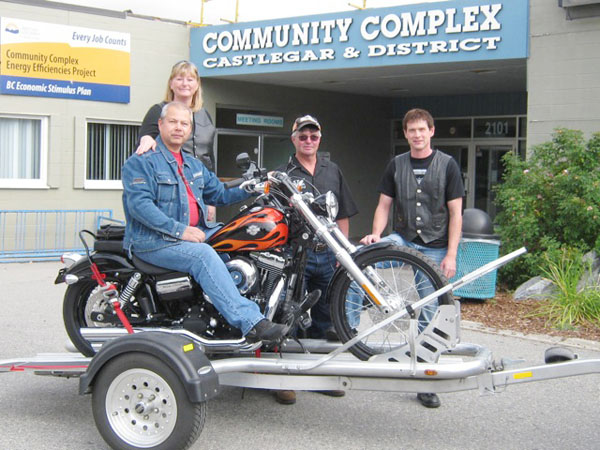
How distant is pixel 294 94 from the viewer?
55.3ft

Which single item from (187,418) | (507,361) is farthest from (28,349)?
(507,361)

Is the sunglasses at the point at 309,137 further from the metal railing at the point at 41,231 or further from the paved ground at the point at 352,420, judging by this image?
the metal railing at the point at 41,231

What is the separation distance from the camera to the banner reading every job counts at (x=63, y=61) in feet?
42.2

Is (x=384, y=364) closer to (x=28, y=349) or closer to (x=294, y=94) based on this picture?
(x=28, y=349)

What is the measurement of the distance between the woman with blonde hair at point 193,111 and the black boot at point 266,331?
43.1 inches

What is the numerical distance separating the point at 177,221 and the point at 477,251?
189 inches

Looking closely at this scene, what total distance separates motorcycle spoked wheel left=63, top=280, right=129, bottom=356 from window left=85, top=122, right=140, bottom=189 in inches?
363

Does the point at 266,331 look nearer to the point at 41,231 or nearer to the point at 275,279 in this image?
the point at 275,279

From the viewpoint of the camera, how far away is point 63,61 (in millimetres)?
13414

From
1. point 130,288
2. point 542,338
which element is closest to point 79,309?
point 130,288

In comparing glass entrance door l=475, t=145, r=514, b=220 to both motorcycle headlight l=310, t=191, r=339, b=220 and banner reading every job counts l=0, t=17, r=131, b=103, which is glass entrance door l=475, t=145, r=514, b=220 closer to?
banner reading every job counts l=0, t=17, r=131, b=103

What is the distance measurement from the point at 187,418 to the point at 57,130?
1064 cm

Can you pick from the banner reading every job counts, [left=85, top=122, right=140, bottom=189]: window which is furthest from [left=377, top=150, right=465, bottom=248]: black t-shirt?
[left=85, top=122, right=140, bottom=189]: window

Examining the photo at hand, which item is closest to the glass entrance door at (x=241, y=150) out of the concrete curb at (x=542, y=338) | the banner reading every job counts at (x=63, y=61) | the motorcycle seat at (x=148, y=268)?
the banner reading every job counts at (x=63, y=61)
